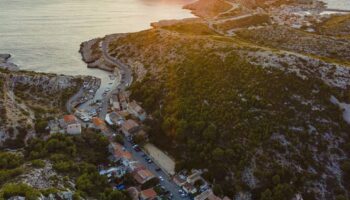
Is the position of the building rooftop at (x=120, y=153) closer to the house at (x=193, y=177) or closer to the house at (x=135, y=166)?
the house at (x=135, y=166)

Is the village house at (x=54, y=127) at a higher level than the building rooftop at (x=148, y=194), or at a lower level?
higher

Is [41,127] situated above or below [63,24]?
below

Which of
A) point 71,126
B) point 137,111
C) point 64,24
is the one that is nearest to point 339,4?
point 64,24

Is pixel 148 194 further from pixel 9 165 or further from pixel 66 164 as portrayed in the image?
pixel 9 165

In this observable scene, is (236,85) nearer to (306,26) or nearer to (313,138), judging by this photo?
(313,138)

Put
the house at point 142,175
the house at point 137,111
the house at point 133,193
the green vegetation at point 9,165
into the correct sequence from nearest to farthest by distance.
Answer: the green vegetation at point 9,165
the house at point 133,193
the house at point 142,175
the house at point 137,111

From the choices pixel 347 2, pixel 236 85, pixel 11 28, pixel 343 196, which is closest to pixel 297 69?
pixel 236 85

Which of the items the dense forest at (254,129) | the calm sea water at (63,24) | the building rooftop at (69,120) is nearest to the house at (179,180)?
the dense forest at (254,129)
